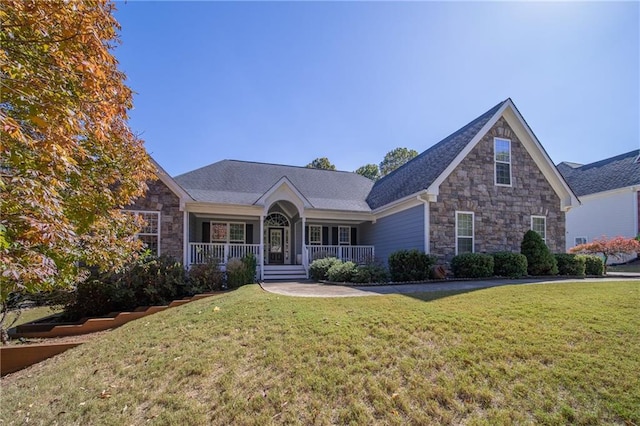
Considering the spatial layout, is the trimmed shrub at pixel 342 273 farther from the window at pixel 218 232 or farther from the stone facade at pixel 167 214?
the window at pixel 218 232

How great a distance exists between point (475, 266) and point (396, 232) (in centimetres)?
384

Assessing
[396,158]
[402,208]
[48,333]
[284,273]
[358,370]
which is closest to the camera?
[358,370]

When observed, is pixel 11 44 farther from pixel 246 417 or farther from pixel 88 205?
pixel 246 417

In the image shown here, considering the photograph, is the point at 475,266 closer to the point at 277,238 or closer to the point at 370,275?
the point at 370,275

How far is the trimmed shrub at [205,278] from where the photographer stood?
10375 mm

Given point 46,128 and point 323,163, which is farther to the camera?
point 323,163

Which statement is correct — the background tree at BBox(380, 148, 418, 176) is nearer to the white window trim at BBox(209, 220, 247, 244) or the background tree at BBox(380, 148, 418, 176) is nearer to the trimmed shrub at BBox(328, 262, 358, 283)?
the white window trim at BBox(209, 220, 247, 244)

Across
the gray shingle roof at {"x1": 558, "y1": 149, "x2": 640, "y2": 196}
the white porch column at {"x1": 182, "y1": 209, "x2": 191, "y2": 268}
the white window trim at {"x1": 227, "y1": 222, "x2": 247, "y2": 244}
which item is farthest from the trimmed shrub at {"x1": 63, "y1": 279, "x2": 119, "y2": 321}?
the gray shingle roof at {"x1": 558, "y1": 149, "x2": 640, "y2": 196}

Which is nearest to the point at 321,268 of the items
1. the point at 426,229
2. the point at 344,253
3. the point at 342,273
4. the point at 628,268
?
the point at 342,273

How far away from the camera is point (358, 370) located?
4.18m

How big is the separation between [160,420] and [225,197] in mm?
11346

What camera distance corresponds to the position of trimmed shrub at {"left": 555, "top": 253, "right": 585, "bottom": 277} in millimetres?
12555

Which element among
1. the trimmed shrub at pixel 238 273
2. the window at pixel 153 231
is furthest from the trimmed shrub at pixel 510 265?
the window at pixel 153 231

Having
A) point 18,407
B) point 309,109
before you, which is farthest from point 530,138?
point 18,407
